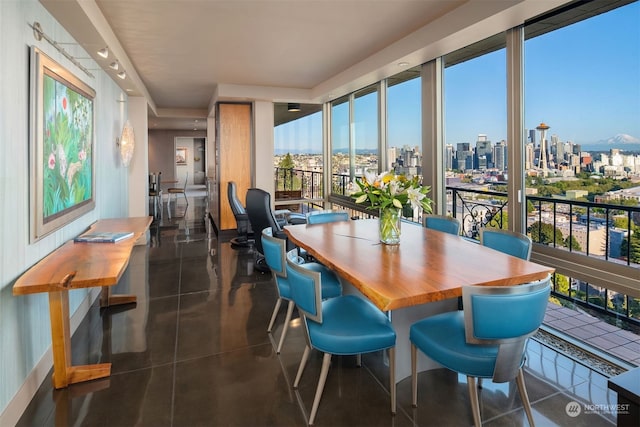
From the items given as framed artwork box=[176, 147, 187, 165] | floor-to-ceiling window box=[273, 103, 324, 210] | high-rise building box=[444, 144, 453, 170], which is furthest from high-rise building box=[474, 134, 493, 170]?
framed artwork box=[176, 147, 187, 165]

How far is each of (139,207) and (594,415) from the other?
250 inches

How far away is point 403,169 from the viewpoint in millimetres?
5012

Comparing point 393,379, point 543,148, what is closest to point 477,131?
point 543,148

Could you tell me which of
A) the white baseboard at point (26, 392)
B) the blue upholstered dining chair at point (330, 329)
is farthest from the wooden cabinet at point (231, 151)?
the blue upholstered dining chair at point (330, 329)

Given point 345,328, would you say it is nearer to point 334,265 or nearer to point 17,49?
point 334,265

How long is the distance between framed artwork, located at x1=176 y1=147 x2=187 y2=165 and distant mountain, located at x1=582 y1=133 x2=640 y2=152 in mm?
14459

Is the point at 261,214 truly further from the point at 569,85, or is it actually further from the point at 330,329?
the point at 569,85

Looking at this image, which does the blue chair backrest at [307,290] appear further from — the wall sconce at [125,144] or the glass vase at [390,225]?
the wall sconce at [125,144]

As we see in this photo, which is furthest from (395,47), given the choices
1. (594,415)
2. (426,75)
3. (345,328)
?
(594,415)

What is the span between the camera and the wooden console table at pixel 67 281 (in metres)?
2.01

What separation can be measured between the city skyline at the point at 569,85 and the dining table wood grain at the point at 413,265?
Result: 1212mm

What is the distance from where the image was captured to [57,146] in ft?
8.65

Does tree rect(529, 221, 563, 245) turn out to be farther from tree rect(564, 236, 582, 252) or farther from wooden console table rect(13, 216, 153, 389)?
wooden console table rect(13, 216, 153, 389)

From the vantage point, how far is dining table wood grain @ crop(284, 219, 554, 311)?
5.66 feet
